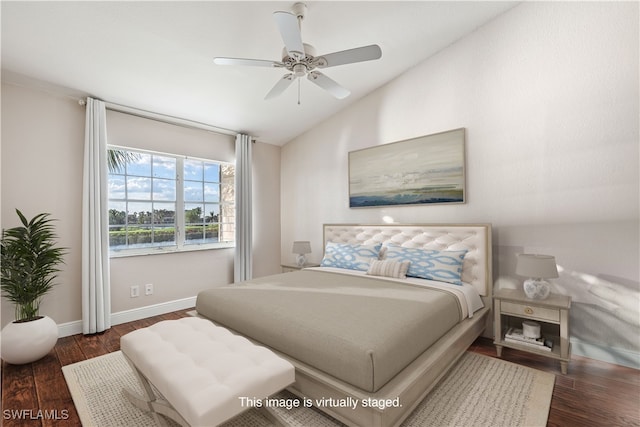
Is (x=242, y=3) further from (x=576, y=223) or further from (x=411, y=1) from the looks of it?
(x=576, y=223)

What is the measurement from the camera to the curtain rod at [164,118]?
3.29m

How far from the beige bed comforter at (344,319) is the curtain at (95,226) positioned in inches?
52.9

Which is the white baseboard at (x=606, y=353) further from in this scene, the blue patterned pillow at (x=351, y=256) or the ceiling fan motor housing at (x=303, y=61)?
the ceiling fan motor housing at (x=303, y=61)

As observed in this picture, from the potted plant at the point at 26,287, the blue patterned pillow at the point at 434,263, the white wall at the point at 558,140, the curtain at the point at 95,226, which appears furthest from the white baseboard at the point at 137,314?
the white wall at the point at 558,140

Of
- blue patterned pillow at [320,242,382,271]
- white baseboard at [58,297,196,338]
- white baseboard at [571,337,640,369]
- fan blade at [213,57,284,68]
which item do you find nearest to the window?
white baseboard at [58,297,196,338]

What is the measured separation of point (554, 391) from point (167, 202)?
173 inches

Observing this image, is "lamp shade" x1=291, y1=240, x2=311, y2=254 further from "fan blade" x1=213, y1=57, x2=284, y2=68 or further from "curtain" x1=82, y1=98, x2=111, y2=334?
"fan blade" x1=213, y1=57, x2=284, y2=68

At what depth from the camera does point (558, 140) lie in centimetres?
261

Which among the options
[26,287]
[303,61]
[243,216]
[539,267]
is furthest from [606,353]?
[26,287]

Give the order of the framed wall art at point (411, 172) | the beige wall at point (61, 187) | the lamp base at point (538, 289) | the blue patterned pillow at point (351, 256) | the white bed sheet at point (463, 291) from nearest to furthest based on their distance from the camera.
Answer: the lamp base at point (538, 289) < the white bed sheet at point (463, 291) < the beige wall at point (61, 187) < the framed wall art at point (411, 172) < the blue patterned pillow at point (351, 256)

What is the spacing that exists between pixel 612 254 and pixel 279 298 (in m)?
2.75

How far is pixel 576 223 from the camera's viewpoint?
2.52 meters

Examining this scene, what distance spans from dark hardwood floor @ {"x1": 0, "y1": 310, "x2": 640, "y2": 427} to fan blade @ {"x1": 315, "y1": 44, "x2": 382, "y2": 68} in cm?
263

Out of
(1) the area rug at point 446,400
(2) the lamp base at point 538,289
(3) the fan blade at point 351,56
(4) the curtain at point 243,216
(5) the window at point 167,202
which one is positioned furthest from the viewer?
(4) the curtain at point 243,216
